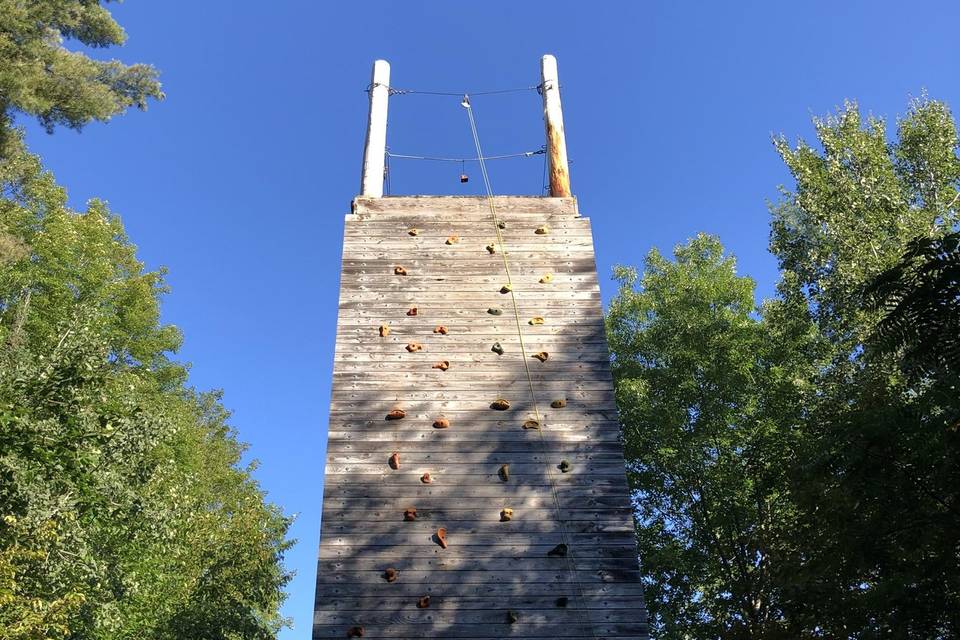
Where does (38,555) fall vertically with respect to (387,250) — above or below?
below

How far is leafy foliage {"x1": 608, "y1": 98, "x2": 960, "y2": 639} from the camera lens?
8.70 metres

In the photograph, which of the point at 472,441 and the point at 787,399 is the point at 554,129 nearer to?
the point at 472,441

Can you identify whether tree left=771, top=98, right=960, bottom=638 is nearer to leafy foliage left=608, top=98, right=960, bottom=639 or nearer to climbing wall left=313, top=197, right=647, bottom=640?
leafy foliage left=608, top=98, right=960, bottom=639

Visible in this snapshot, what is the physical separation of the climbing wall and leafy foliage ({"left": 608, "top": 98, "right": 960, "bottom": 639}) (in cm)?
348

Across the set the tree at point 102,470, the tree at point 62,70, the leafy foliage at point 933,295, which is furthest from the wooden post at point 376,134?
the tree at point 62,70

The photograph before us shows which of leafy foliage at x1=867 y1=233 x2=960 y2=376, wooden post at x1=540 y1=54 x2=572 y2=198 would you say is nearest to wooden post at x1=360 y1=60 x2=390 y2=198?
wooden post at x1=540 y1=54 x2=572 y2=198

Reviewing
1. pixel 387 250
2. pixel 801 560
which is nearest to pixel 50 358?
pixel 387 250

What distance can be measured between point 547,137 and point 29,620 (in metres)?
8.90

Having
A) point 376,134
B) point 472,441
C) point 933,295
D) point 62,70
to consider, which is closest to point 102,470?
point 376,134

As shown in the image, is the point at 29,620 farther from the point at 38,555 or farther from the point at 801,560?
the point at 801,560

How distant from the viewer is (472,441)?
607 cm

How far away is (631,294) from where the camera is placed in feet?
58.4

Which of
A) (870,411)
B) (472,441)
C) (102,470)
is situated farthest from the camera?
(102,470)

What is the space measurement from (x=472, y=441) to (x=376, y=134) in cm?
446
